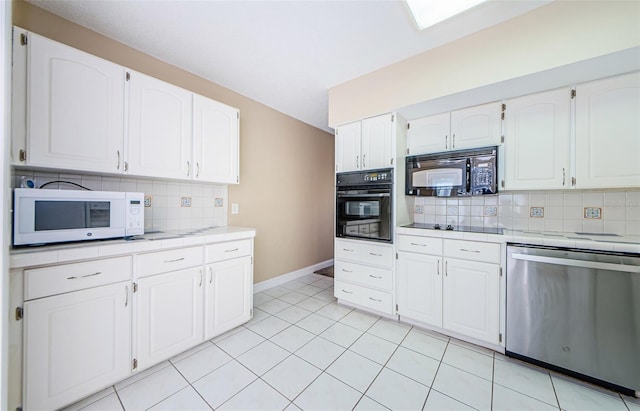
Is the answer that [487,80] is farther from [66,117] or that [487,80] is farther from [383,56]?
[66,117]

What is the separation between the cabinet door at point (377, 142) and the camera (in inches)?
96.7

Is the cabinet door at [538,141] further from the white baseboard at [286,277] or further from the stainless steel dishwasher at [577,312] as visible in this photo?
the white baseboard at [286,277]

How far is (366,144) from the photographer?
2609mm

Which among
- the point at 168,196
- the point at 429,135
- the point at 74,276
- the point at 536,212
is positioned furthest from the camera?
the point at 429,135

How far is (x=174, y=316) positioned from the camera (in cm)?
180

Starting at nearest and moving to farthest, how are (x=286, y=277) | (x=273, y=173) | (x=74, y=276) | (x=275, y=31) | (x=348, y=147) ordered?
(x=74, y=276), (x=275, y=31), (x=348, y=147), (x=273, y=173), (x=286, y=277)

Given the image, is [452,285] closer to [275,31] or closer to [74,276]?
[275,31]

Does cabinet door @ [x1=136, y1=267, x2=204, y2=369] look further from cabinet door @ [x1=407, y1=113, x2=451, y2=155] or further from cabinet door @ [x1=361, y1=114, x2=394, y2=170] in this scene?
cabinet door @ [x1=407, y1=113, x2=451, y2=155]

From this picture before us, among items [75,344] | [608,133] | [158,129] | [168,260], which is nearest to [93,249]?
[168,260]

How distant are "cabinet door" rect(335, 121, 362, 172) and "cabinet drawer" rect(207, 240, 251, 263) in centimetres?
139

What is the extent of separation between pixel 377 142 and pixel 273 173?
5.27 ft

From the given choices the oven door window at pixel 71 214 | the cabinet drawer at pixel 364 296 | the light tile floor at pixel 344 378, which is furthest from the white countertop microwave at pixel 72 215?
the cabinet drawer at pixel 364 296

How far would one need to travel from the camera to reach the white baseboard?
3.23 meters

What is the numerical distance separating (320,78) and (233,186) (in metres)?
1.64
